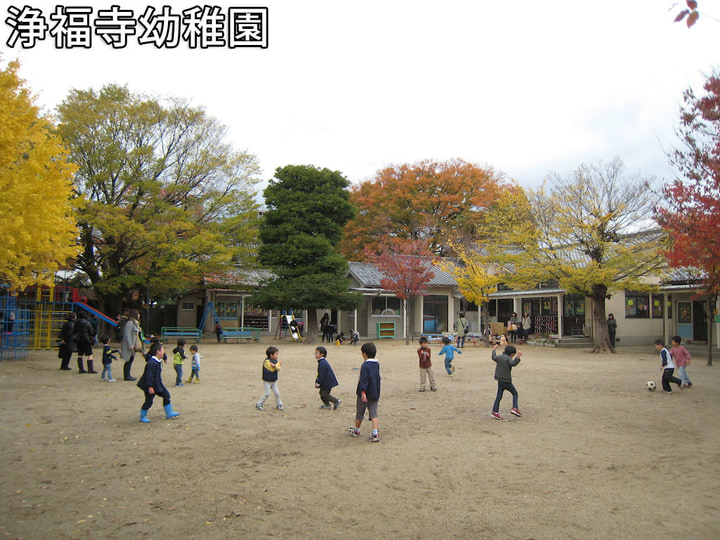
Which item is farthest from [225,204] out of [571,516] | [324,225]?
[571,516]

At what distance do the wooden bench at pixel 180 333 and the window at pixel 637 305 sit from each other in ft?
68.9

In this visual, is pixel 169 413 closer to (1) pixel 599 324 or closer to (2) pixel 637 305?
(1) pixel 599 324

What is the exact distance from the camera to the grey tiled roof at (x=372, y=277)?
29859mm

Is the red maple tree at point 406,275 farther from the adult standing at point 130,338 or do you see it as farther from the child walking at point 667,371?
the adult standing at point 130,338

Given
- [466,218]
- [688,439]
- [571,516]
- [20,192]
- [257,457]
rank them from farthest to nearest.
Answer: [466,218]
[20,192]
[688,439]
[257,457]
[571,516]

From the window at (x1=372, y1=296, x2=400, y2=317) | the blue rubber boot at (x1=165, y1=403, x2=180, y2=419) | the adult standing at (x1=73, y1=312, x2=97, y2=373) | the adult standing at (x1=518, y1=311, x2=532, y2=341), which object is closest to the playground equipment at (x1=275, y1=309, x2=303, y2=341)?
the window at (x1=372, y1=296, x2=400, y2=317)

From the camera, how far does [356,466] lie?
247 inches

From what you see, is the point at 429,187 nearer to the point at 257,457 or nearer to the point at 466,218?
the point at 466,218

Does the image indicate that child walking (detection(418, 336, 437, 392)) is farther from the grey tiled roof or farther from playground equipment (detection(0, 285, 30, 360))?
the grey tiled roof

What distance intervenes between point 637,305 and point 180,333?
22.9 m

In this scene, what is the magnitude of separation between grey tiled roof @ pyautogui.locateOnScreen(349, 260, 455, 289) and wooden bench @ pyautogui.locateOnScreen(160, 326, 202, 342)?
30.5ft

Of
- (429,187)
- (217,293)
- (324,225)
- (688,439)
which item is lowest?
(688,439)

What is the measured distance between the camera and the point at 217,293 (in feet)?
103

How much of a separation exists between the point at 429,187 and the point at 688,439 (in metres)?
30.6
